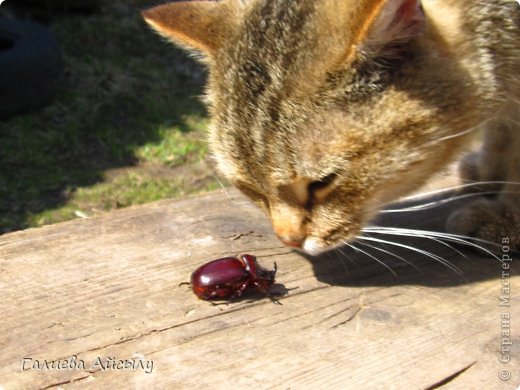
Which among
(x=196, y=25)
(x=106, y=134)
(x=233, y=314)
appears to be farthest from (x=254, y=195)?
(x=106, y=134)

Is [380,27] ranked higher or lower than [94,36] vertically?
higher

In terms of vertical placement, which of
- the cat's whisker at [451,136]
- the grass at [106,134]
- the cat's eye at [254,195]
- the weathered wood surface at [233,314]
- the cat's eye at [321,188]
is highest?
the cat's whisker at [451,136]

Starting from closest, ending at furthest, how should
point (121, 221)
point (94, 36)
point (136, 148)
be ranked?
point (121, 221) < point (136, 148) < point (94, 36)

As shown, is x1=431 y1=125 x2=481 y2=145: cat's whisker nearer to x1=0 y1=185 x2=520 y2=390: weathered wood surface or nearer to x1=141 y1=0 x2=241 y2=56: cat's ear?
x1=0 y1=185 x2=520 y2=390: weathered wood surface

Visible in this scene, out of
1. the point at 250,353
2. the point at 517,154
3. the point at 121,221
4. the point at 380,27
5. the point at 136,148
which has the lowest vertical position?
the point at 136,148

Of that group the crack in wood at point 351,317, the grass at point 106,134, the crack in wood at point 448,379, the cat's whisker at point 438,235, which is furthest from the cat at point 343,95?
the grass at point 106,134

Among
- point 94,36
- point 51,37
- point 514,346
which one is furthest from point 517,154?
point 94,36

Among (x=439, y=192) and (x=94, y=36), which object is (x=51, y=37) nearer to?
(x=94, y=36)

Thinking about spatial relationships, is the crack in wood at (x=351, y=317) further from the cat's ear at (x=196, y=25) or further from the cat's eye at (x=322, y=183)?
the cat's ear at (x=196, y=25)
